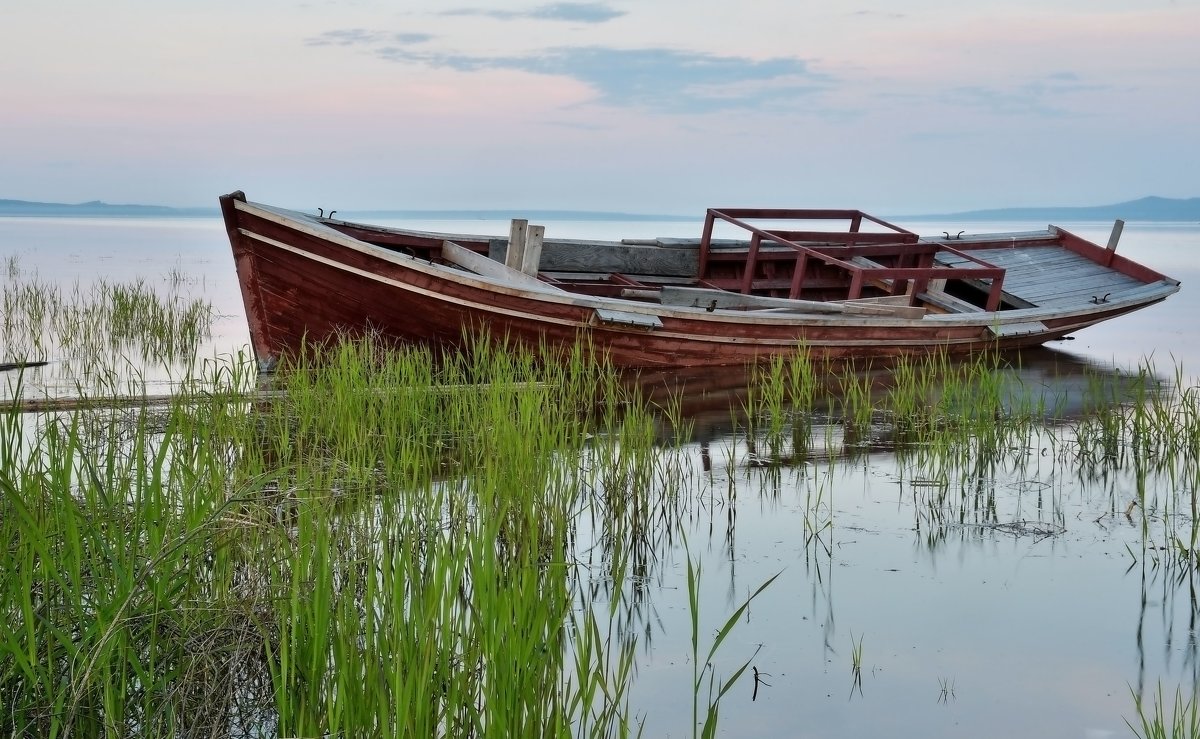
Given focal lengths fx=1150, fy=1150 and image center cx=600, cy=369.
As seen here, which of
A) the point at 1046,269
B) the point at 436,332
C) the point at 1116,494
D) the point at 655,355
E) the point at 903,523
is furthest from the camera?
the point at 1046,269

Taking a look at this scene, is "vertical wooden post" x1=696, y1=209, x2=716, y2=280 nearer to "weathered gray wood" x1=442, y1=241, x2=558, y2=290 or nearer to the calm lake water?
"weathered gray wood" x1=442, y1=241, x2=558, y2=290

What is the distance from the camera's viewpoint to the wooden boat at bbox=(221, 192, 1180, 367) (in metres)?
8.27

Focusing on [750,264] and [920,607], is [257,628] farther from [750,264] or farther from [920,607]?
[750,264]

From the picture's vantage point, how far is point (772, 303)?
32.4 ft

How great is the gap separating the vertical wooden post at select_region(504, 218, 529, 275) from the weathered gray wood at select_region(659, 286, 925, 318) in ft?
4.53

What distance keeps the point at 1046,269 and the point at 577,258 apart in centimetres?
555

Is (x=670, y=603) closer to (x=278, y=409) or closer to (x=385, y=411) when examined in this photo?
(x=385, y=411)

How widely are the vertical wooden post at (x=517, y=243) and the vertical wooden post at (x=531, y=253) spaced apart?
35mm

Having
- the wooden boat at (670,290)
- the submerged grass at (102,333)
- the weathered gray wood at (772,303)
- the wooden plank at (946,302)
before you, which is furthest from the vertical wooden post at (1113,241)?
the submerged grass at (102,333)

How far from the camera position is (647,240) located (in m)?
11.9

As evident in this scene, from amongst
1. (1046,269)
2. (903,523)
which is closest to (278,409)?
(903,523)

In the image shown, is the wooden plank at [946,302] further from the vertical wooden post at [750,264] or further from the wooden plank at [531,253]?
the wooden plank at [531,253]

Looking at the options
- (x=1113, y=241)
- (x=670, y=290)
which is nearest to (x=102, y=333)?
(x=670, y=290)

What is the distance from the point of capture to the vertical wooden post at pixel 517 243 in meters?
8.97
